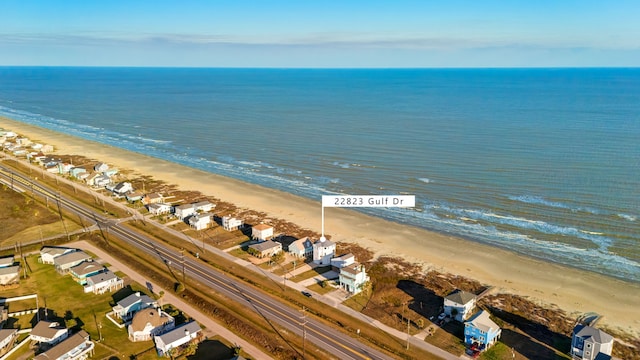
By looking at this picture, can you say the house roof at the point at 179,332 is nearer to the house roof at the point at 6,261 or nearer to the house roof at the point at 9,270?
the house roof at the point at 9,270

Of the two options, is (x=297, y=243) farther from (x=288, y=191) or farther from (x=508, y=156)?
(x=508, y=156)

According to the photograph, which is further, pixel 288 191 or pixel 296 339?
pixel 288 191

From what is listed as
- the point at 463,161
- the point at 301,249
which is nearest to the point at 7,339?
the point at 301,249

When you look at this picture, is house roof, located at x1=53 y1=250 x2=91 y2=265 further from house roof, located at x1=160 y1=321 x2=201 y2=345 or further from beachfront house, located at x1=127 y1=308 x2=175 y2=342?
house roof, located at x1=160 y1=321 x2=201 y2=345

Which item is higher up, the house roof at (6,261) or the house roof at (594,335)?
the house roof at (6,261)

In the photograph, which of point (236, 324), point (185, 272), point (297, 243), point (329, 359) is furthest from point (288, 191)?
point (329, 359)

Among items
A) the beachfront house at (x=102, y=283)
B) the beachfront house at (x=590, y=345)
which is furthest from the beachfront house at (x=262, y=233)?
the beachfront house at (x=590, y=345)

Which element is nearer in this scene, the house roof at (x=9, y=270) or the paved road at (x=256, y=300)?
the paved road at (x=256, y=300)
